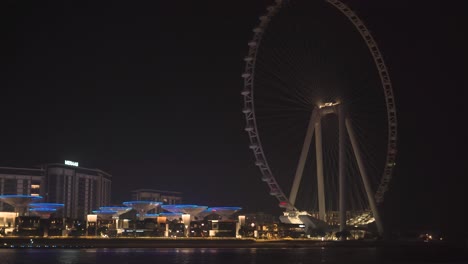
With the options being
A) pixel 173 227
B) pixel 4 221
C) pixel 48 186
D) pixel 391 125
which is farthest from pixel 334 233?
pixel 48 186

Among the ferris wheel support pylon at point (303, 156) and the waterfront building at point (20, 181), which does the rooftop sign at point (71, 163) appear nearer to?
the waterfront building at point (20, 181)

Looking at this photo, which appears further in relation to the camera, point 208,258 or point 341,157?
point 341,157

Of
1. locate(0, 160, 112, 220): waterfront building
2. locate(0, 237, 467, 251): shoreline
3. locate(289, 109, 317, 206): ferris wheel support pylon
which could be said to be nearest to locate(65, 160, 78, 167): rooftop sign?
locate(0, 160, 112, 220): waterfront building

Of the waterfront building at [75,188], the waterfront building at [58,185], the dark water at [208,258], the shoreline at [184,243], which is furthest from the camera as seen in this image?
the waterfront building at [75,188]

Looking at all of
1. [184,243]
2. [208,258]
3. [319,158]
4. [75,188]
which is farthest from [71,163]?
[208,258]

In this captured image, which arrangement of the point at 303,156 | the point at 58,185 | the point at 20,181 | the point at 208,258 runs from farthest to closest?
the point at 58,185
the point at 20,181
the point at 303,156
the point at 208,258

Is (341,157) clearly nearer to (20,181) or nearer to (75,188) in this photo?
(20,181)

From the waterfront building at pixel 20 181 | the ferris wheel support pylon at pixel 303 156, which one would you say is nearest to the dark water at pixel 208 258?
the ferris wheel support pylon at pixel 303 156

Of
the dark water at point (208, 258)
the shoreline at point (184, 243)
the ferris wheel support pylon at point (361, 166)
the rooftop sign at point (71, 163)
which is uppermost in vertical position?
the rooftop sign at point (71, 163)

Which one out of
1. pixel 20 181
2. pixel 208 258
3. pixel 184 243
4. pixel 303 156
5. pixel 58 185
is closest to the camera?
pixel 208 258

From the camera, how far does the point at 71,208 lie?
486 feet

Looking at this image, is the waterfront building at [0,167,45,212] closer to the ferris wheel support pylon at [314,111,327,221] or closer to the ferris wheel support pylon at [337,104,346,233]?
the ferris wheel support pylon at [314,111,327,221]

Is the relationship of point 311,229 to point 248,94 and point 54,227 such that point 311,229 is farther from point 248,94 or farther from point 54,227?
point 54,227

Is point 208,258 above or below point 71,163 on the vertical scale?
below
